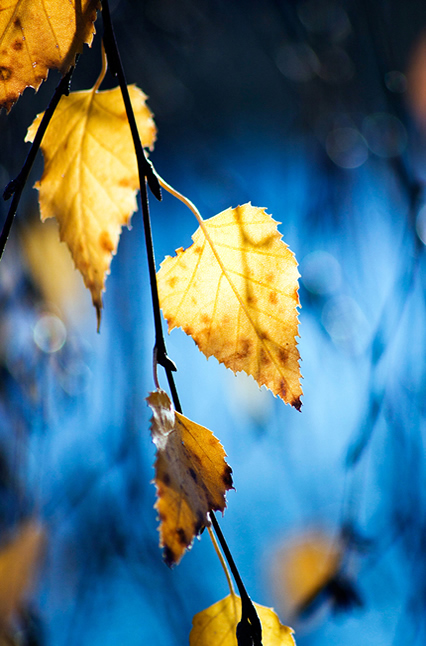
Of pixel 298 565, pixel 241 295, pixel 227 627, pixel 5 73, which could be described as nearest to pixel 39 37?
pixel 5 73

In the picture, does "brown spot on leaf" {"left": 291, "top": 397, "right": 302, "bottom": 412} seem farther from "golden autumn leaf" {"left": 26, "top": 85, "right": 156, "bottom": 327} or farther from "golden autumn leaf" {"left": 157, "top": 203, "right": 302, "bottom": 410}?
"golden autumn leaf" {"left": 26, "top": 85, "right": 156, "bottom": 327}

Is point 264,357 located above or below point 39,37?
below

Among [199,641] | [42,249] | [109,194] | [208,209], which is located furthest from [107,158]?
[42,249]

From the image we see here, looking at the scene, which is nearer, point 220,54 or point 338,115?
point 338,115

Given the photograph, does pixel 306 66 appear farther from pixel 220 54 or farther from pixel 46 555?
pixel 46 555

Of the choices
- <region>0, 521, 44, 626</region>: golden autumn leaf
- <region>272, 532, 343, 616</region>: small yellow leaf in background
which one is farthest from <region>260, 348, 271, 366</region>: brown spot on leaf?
<region>272, 532, 343, 616</region>: small yellow leaf in background

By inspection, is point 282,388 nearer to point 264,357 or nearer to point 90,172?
point 264,357
